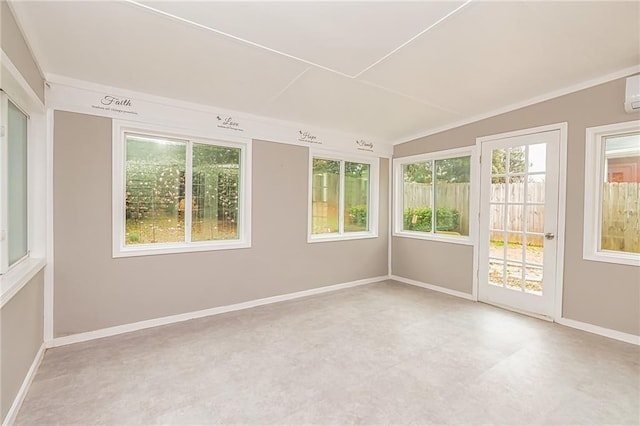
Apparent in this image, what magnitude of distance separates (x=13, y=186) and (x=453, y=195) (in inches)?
196

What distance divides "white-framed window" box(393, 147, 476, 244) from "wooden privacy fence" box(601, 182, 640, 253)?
140 centimetres

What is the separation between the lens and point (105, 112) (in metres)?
2.97

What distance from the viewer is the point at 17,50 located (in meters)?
2.02

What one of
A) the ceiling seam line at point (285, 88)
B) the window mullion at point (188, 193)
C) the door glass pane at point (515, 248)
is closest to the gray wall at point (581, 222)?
the door glass pane at point (515, 248)

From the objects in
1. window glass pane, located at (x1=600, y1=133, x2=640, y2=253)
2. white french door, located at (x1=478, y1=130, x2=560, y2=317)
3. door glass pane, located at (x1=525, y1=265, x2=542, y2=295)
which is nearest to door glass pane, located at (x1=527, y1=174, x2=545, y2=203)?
white french door, located at (x1=478, y1=130, x2=560, y2=317)

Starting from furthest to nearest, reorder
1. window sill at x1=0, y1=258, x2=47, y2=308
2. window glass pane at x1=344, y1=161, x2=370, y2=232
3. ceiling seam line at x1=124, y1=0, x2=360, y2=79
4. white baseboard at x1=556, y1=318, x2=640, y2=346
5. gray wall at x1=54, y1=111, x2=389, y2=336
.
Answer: window glass pane at x1=344, y1=161, x2=370, y2=232
white baseboard at x1=556, y1=318, x2=640, y2=346
gray wall at x1=54, y1=111, x2=389, y2=336
ceiling seam line at x1=124, y1=0, x2=360, y2=79
window sill at x1=0, y1=258, x2=47, y2=308

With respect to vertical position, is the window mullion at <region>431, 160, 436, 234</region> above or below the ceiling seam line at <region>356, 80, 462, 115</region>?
below

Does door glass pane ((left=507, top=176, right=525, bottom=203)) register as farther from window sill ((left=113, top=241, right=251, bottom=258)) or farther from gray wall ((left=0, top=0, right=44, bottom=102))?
gray wall ((left=0, top=0, right=44, bottom=102))

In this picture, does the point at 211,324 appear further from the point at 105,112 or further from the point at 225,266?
the point at 105,112

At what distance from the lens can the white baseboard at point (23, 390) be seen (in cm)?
181

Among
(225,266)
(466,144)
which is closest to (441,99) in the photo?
(466,144)

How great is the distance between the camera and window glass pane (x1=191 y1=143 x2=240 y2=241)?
363cm

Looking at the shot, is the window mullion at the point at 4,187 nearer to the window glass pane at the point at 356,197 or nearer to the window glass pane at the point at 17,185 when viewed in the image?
the window glass pane at the point at 17,185

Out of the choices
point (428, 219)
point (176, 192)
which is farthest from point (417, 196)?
point (176, 192)
